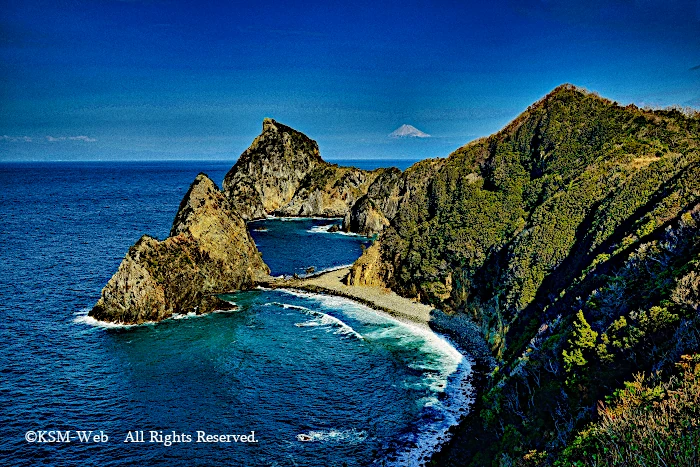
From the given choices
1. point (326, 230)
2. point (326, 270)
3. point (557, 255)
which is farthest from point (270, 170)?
point (557, 255)

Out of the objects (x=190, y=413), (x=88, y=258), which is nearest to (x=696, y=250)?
(x=190, y=413)

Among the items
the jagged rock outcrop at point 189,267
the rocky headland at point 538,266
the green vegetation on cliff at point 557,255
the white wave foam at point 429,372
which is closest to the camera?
the rocky headland at point 538,266

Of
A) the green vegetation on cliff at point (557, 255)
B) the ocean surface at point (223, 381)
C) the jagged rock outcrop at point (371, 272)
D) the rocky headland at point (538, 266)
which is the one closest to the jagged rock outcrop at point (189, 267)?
the rocky headland at point (538, 266)

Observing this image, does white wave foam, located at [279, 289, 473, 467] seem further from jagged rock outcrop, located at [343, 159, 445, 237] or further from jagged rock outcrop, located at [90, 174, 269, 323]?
jagged rock outcrop, located at [343, 159, 445, 237]

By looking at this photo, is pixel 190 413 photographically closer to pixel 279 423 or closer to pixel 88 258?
pixel 279 423

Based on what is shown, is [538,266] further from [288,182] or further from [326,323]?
[288,182]

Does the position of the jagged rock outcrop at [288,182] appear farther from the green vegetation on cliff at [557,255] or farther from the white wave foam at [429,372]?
the white wave foam at [429,372]
